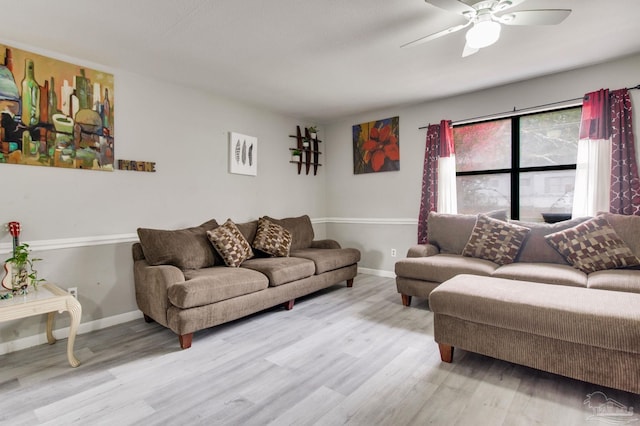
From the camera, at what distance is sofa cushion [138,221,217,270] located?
280 centimetres

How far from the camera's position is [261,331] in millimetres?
2742

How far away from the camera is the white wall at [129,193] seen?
2578 millimetres

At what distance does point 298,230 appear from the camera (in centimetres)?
429

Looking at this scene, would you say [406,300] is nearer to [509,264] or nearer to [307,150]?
[509,264]

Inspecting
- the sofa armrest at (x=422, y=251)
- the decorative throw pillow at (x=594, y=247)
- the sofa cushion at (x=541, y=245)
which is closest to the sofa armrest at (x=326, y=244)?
the sofa armrest at (x=422, y=251)

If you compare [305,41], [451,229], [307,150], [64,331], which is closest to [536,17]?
[305,41]

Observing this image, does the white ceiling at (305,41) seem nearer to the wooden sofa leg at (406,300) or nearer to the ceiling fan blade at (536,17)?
the ceiling fan blade at (536,17)

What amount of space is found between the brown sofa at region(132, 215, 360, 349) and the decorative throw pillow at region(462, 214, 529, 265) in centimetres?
149

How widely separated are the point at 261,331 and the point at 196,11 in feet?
8.15

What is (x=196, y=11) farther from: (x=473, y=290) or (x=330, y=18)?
(x=473, y=290)

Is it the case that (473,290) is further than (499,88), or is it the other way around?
(499,88)

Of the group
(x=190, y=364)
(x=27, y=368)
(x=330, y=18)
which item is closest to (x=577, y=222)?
(x=330, y=18)

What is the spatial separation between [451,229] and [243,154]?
107 inches

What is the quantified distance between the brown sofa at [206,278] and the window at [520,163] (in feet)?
6.57
